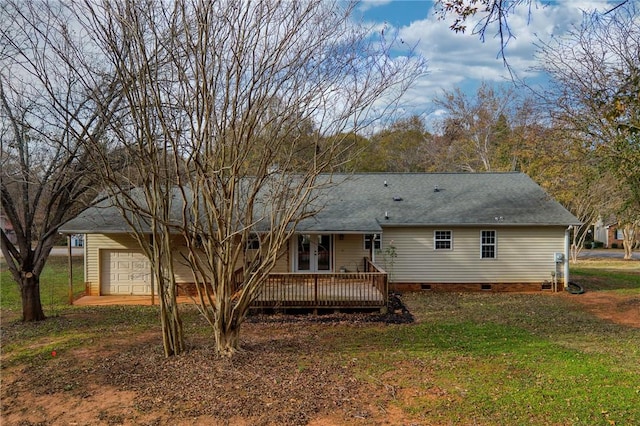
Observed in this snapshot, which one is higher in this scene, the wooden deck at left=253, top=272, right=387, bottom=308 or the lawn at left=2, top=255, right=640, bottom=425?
the wooden deck at left=253, top=272, right=387, bottom=308

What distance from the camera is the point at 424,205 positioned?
17.7 metres

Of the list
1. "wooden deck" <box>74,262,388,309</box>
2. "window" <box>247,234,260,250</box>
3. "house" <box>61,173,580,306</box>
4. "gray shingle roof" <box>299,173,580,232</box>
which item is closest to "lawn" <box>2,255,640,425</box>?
"wooden deck" <box>74,262,388,309</box>

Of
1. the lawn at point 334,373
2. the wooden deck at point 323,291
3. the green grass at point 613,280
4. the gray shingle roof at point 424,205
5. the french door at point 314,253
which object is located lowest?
the green grass at point 613,280

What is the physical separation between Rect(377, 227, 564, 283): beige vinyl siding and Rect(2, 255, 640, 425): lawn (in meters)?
4.87

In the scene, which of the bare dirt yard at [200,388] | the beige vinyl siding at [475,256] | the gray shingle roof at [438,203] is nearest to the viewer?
the bare dirt yard at [200,388]

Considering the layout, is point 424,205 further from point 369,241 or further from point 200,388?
point 200,388

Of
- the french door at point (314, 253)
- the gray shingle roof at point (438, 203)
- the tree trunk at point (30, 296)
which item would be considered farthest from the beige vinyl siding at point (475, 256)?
the tree trunk at point (30, 296)

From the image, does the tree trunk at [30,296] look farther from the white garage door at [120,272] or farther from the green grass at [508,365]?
the green grass at [508,365]

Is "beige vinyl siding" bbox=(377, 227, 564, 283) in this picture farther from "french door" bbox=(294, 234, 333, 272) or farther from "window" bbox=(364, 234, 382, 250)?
"french door" bbox=(294, 234, 333, 272)

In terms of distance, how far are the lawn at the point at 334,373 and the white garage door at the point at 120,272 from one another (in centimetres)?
416

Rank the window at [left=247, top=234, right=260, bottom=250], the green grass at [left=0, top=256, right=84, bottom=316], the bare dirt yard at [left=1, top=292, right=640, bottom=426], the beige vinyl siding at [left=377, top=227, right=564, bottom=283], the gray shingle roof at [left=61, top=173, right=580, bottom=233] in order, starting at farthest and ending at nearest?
1. the beige vinyl siding at [left=377, top=227, right=564, bottom=283]
2. the gray shingle roof at [left=61, top=173, right=580, bottom=233]
3. the green grass at [left=0, top=256, right=84, bottom=316]
4. the window at [left=247, top=234, right=260, bottom=250]
5. the bare dirt yard at [left=1, top=292, right=640, bottom=426]

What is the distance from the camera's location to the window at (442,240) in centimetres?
1672

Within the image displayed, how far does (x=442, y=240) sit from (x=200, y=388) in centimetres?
1181

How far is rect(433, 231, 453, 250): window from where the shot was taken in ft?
54.9
